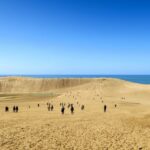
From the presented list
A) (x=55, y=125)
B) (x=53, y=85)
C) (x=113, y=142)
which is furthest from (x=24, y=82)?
(x=113, y=142)

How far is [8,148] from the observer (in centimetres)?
1496

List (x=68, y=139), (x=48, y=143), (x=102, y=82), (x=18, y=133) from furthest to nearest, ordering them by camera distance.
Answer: (x=102, y=82) → (x=18, y=133) → (x=68, y=139) → (x=48, y=143)

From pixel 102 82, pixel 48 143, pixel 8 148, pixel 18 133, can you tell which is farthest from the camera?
pixel 102 82

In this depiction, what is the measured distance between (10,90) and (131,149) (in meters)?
98.4

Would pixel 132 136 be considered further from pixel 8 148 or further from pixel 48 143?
pixel 8 148

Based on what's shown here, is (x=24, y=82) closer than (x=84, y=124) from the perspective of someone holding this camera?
No

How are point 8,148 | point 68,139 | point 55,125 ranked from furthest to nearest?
1. point 55,125
2. point 68,139
3. point 8,148

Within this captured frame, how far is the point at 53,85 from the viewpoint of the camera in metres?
107

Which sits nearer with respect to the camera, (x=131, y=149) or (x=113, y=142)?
(x=131, y=149)

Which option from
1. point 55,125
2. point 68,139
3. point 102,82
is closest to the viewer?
point 68,139

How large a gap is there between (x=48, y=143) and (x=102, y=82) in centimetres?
7528

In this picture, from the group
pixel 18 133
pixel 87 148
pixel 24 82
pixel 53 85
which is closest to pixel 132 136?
pixel 87 148

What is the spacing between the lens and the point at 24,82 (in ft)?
369

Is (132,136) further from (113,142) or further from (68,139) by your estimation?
(68,139)
